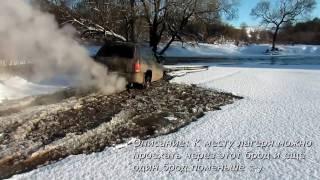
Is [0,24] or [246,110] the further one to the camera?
[246,110]

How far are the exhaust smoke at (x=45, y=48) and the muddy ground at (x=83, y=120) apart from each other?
0.79 metres

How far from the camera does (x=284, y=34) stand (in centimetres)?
8731

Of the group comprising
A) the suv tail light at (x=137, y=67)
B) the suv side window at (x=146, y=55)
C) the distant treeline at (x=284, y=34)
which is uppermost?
the distant treeline at (x=284, y=34)

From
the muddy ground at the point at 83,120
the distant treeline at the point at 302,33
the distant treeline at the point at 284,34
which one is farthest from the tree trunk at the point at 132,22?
the distant treeline at the point at 302,33

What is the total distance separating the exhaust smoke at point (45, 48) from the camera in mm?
8352

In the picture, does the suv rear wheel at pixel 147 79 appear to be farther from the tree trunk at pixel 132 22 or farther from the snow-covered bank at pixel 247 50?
the snow-covered bank at pixel 247 50

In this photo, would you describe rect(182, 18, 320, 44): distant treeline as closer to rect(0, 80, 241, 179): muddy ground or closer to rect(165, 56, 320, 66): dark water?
rect(165, 56, 320, 66): dark water

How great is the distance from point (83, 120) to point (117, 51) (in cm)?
488

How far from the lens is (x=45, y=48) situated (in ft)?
34.4

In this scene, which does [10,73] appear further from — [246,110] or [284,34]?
[284,34]

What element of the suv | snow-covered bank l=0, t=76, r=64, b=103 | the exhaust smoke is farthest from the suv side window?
snow-covered bank l=0, t=76, r=64, b=103

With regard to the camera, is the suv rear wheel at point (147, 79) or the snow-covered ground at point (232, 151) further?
the suv rear wheel at point (147, 79)

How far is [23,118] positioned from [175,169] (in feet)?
12.7

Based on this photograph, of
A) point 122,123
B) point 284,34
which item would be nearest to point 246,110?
point 122,123
